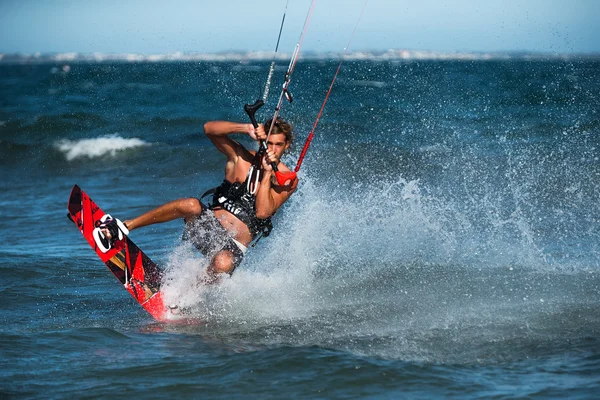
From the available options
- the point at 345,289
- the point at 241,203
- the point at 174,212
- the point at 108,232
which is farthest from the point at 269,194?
the point at 108,232

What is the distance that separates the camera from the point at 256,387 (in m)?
4.35

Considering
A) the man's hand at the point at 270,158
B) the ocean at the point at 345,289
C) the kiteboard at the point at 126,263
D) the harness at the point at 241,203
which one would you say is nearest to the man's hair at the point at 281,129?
the man's hand at the point at 270,158

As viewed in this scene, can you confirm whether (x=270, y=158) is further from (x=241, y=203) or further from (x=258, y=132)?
(x=241, y=203)

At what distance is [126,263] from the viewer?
21.0 ft

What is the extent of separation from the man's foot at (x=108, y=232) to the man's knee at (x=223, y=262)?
794 mm

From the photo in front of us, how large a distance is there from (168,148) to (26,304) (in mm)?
12165

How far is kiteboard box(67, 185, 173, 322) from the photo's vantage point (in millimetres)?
6168

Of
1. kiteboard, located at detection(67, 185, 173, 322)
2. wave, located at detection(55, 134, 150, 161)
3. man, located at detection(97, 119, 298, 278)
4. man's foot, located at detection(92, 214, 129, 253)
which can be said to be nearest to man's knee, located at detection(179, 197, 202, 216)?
man, located at detection(97, 119, 298, 278)

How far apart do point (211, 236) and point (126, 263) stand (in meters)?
0.84

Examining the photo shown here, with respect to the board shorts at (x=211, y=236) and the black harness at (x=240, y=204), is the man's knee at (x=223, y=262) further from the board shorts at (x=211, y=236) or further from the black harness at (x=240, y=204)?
the black harness at (x=240, y=204)

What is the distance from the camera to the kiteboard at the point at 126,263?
6168 mm

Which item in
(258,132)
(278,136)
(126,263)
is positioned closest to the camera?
(258,132)

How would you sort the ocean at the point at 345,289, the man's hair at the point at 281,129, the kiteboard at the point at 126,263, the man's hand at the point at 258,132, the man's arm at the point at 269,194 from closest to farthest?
1. the ocean at the point at 345,289
2. the man's hand at the point at 258,132
3. the man's hair at the point at 281,129
4. the man's arm at the point at 269,194
5. the kiteboard at the point at 126,263

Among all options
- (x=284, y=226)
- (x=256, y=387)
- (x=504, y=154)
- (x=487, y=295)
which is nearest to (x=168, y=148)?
(x=504, y=154)
